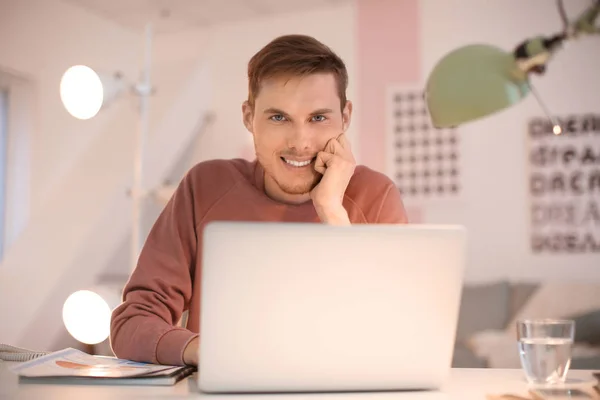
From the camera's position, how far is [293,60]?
4.70 ft

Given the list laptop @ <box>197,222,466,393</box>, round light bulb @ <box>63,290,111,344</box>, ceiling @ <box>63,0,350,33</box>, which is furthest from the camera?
ceiling @ <box>63,0,350,33</box>

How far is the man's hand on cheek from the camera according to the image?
1323mm

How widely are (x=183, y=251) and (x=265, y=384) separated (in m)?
0.63

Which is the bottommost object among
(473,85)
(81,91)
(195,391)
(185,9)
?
(195,391)

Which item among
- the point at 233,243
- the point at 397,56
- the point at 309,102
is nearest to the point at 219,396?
the point at 233,243

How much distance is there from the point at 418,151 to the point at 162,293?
2.99 m

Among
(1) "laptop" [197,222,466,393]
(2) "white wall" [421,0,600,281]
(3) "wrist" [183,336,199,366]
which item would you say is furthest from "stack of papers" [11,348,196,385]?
(2) "white wall" [421,0,600,281]

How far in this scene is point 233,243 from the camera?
0.75 m

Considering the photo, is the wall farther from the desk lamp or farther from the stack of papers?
the desk lamp

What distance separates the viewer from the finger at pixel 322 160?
4.75ft

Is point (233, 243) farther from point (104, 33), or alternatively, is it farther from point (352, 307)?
point (104, 33)

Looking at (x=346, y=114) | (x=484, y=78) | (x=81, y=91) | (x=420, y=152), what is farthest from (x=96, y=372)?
(x=420, y=152)

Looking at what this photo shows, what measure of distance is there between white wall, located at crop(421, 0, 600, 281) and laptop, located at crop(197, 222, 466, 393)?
10.5 ft

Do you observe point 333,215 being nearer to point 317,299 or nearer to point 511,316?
point 317,299
